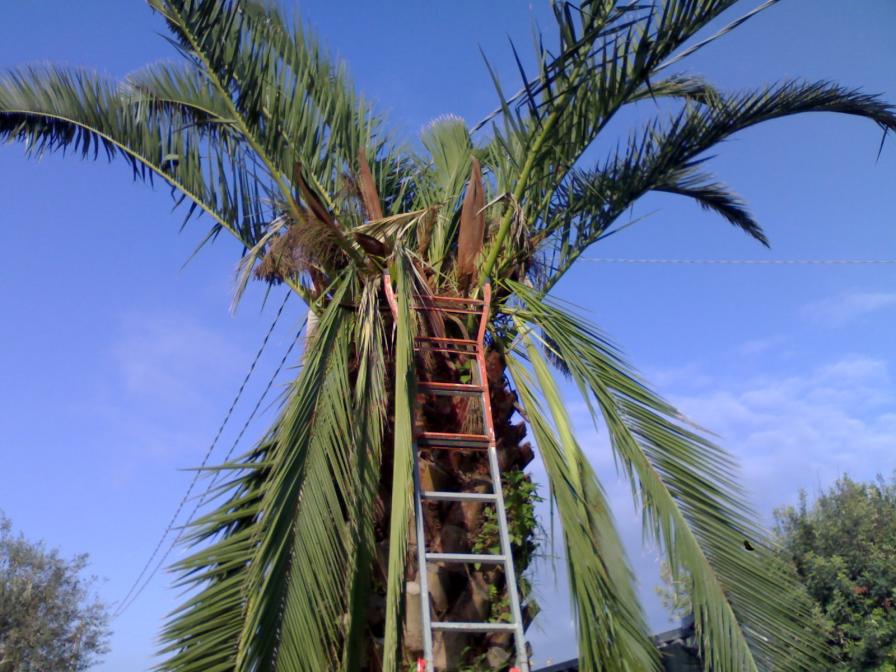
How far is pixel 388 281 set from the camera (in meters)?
5.06

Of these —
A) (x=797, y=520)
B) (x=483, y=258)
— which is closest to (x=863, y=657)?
(x=797, y=520)

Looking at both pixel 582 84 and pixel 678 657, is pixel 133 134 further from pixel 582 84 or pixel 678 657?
pixel 678 657

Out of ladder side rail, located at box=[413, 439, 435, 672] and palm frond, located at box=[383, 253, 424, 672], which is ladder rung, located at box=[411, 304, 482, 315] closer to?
palm frond, located at box=[383, 253, 424, 672]

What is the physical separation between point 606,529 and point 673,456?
536 mm

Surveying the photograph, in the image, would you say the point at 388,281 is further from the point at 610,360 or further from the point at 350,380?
the point at 610,360

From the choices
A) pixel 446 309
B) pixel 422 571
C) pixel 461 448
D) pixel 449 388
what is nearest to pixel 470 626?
pixel 422 571

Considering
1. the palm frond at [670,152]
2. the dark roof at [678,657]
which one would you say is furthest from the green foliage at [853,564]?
the palm frond at [670,152]

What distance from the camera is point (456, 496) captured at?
4.65 meters

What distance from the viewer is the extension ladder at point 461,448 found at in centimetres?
432

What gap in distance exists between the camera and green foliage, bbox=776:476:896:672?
42.0 feet

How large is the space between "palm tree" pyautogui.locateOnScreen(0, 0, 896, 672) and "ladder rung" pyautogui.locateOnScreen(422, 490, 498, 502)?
162 mm

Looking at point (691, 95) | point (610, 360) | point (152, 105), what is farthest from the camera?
point (691, 95)

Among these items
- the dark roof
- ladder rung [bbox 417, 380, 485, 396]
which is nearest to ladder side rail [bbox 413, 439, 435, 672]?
ladder rung [bbox 417, 380, 485, 396]

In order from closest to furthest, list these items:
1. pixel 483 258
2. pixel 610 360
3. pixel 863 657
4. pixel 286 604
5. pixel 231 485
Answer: pixel 286 604, pixel 231 485, pixel 610 360, pixel 483 258, pixel 863 657
